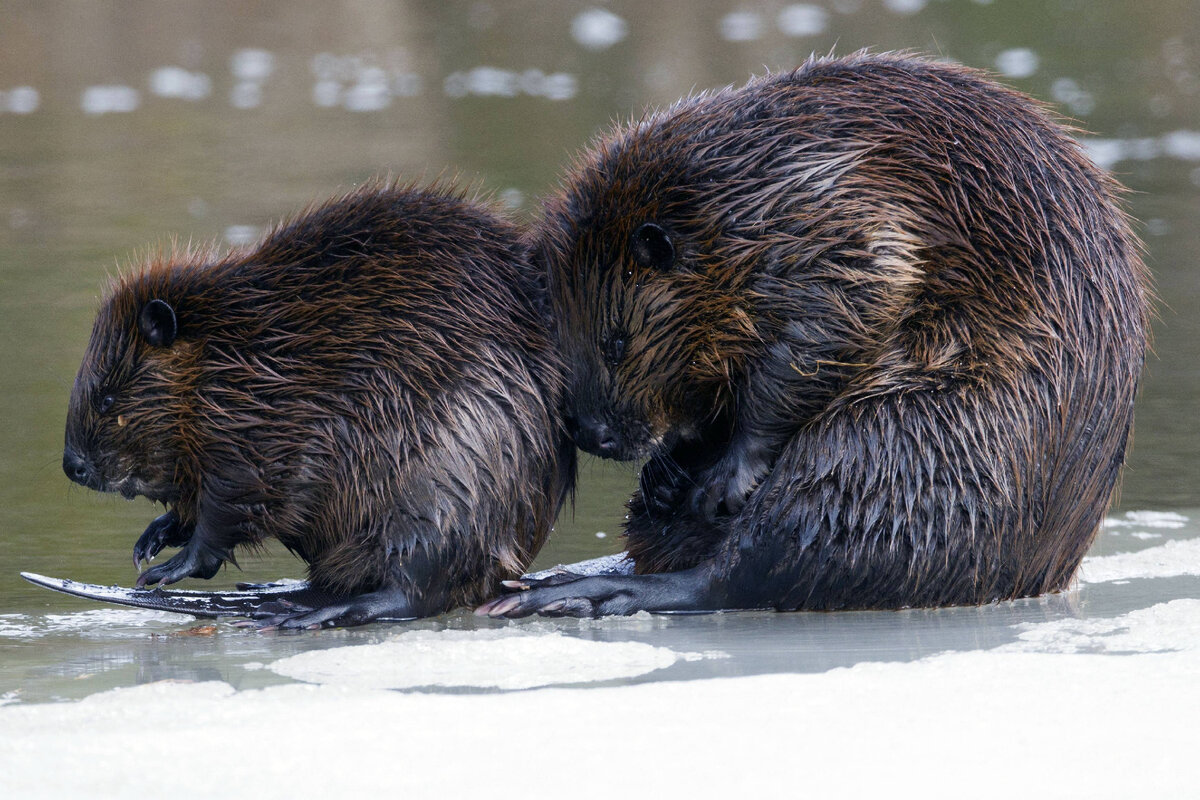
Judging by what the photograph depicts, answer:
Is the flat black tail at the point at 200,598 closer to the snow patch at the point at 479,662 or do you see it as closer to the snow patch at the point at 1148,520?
the snow patch at the point at 479,662

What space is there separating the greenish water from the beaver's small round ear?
1.75 feet

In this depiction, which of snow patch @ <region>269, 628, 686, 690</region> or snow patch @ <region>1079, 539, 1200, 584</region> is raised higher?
snow patch @ <region>1079, 539, 1200, 584</region>

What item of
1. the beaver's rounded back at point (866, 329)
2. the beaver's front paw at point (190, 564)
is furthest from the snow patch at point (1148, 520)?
the beaver's front paw at point (190, 564)

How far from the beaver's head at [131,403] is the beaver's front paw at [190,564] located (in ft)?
0.59

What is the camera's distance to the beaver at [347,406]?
11.5ft

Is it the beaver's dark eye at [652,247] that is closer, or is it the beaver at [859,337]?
the beaver at [859,337]

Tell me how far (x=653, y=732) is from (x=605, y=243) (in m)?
1.58

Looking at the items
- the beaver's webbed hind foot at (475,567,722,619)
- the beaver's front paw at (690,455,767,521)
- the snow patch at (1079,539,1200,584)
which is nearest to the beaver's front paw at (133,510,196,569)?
the beaver's webbed hind foot at (475,567,722,619)

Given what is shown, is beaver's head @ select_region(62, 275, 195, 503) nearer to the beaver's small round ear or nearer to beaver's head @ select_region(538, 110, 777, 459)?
the beaver's small round ear

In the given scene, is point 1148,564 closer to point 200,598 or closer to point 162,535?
point 200,598

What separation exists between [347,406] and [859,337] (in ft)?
3.75

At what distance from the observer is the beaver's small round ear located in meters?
3.59

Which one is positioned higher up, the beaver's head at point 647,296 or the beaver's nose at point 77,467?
the beaver's head at point 647,296

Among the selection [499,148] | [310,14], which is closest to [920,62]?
[499,148]
